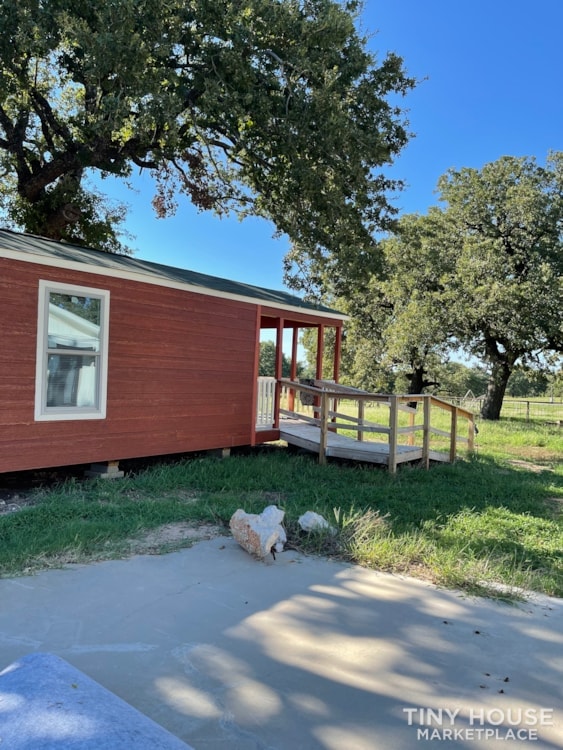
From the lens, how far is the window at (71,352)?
5941mm

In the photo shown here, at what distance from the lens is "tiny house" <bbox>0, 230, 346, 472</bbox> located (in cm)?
577

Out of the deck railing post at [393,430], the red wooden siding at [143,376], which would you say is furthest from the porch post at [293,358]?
the deck railing post at [393,430]

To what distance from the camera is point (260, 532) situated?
3.83 meters

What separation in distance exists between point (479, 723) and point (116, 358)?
5.67 meters

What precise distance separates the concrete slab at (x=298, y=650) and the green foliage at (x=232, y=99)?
6.97 m

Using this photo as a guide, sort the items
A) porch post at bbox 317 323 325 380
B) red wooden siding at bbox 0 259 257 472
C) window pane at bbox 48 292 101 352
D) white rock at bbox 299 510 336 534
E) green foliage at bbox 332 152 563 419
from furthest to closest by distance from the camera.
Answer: green foliage at bbox 332 152 563 419 < porch post at bbox 317 323 325 380 < window pane at bbox 48 292 101 352 < red wooden siding at bbox 0 259 257 472 < white rock at bbox 299 510 336 534

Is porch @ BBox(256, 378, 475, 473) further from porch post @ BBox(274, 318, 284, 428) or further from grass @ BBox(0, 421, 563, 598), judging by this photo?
grass @ BBox(0, 421, 563, 598)

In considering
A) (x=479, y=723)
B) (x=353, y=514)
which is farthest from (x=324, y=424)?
(x=479, y=723)

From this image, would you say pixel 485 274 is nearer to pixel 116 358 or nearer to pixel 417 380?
pixel 417 380

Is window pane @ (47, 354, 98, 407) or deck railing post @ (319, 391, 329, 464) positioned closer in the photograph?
window pane @ (47, 354, 98, 407)

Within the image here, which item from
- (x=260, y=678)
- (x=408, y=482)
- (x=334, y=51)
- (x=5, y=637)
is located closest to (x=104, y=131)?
(x=334, y=51)

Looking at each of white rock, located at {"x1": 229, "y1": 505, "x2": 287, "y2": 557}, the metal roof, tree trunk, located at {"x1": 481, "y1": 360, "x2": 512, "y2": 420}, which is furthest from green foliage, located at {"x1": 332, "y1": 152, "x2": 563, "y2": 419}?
white rock, located at {"x1": 229, "y1": 505, "x2": 287, "y2": 557}

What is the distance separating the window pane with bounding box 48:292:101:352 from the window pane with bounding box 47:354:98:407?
0.14m

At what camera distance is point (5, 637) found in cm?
257
